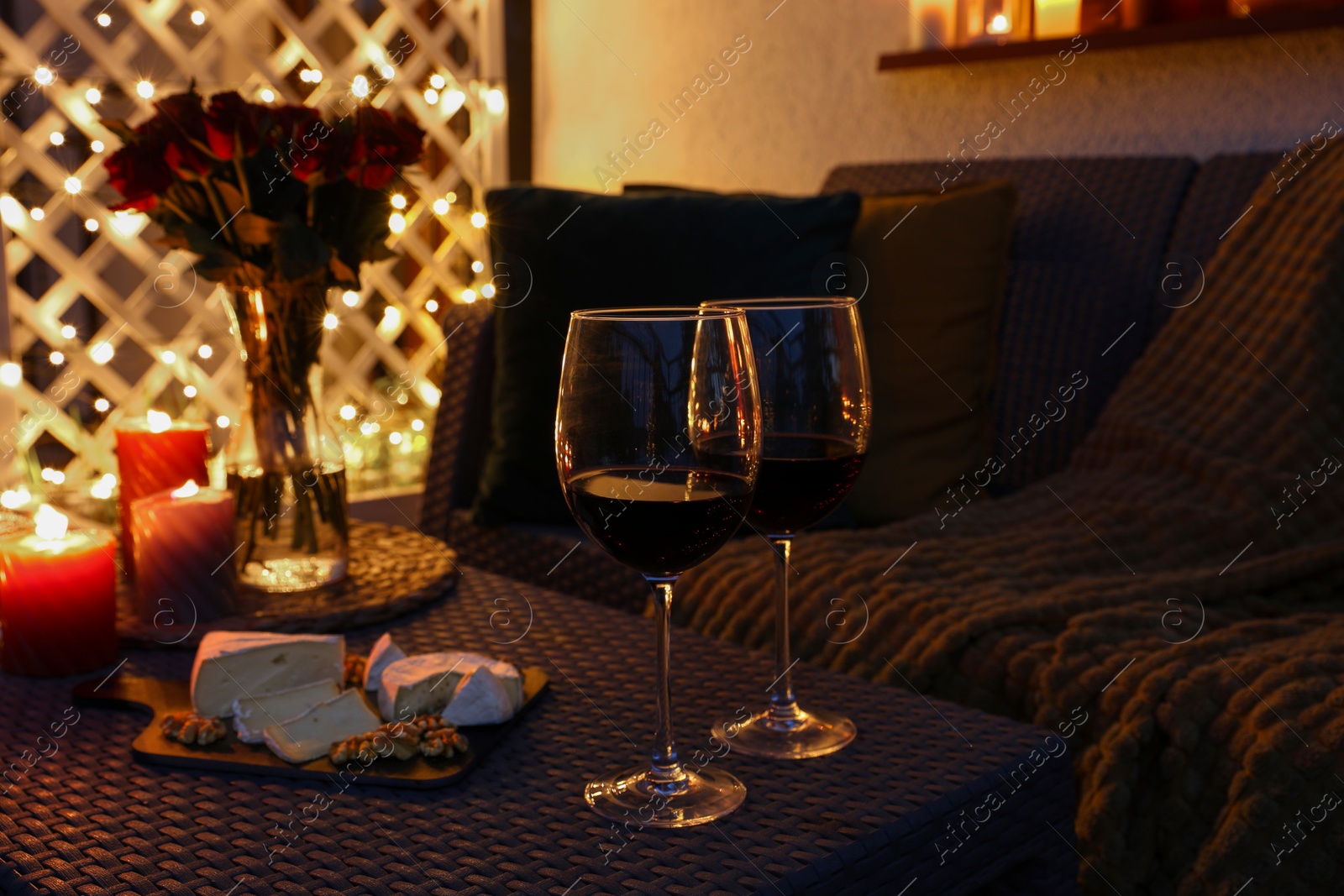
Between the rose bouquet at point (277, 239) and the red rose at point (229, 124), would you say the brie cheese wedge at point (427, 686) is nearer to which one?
the rose bouquet at point (277, 239)

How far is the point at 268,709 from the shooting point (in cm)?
56

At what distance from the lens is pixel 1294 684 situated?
702 millimetres

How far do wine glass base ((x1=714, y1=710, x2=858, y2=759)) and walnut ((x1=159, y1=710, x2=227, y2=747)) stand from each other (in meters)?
0.24

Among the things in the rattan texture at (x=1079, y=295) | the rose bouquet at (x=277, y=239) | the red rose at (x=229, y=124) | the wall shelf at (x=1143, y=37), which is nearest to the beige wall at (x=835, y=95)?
the wall shelf at (x=1143, y=37)

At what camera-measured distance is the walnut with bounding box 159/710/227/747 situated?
1.79 ft

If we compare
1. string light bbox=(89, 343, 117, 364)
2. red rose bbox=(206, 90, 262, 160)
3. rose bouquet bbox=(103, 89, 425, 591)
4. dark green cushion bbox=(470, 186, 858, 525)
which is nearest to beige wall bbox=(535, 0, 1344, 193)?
dark green cushion bbox=(470, 186, 858, 525)

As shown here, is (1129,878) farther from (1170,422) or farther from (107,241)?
(107,241)

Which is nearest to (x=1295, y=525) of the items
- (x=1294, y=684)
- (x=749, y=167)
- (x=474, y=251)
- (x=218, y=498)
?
(x=1294, y=684)

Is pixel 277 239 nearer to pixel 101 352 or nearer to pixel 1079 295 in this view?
pixel 1079 295

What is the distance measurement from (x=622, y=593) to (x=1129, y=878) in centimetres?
55

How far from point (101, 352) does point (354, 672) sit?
1708 millimetres

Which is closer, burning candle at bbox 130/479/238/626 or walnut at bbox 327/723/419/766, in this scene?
walnut at bbox 327/723/419/766

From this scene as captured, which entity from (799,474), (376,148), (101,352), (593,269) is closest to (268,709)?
(799,474)

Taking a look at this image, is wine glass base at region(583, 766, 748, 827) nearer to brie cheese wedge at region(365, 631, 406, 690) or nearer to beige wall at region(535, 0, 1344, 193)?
brie cheese wedge at region(365, 631, 406, 690)
